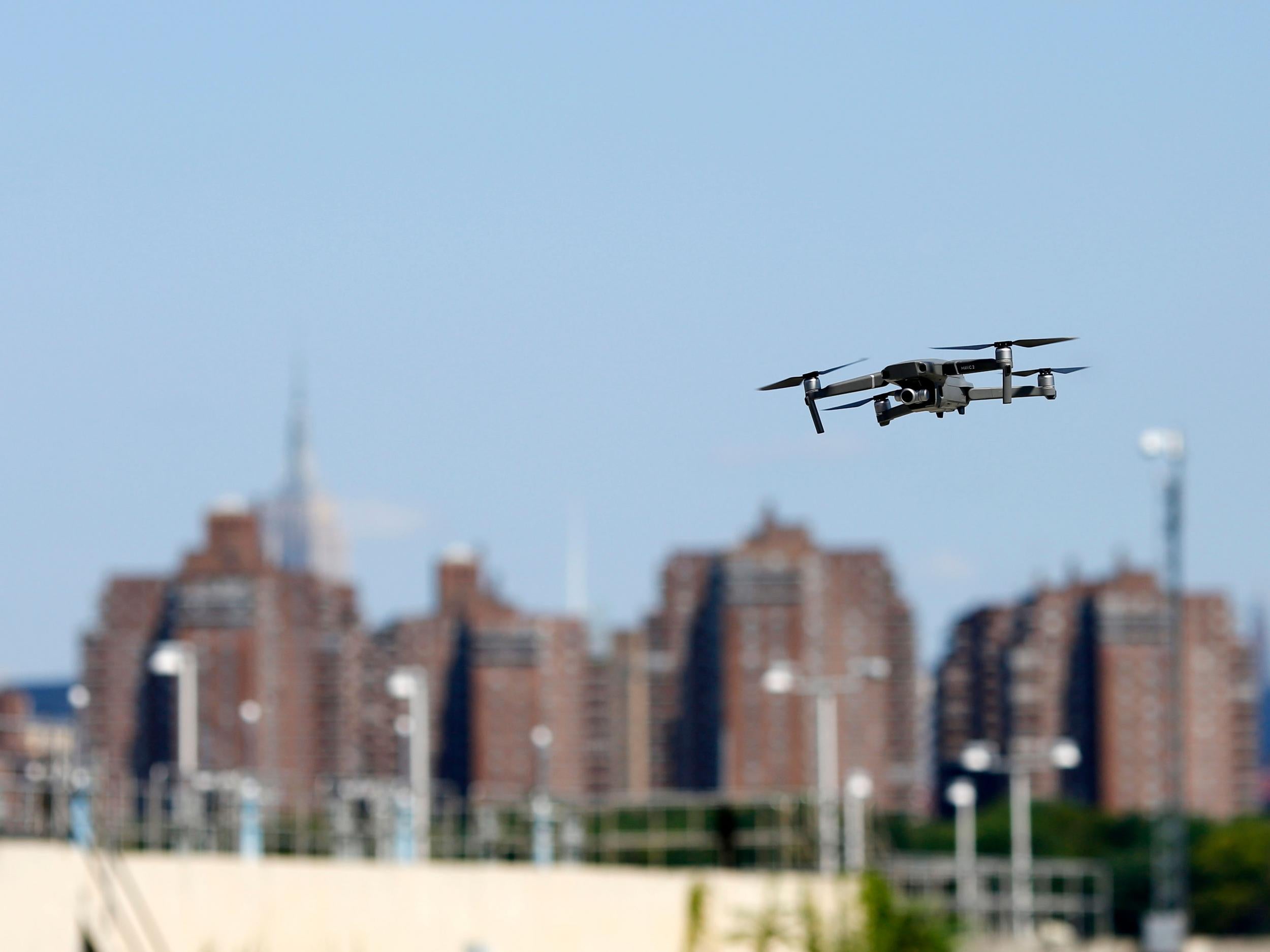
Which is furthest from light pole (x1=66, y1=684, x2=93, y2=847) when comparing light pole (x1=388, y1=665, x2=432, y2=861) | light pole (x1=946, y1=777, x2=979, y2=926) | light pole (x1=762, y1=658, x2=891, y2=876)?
light pole (x1=946, y1=777, x2=979, y2=926)

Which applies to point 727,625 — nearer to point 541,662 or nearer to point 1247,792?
point 541,662

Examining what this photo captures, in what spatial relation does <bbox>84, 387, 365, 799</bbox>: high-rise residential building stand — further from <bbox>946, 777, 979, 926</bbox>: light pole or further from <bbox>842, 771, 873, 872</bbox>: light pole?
<bbox>842, 771, 873, 872</bbox>: light pole

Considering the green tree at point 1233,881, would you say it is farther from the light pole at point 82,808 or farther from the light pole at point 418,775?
the light pole at point 82,808

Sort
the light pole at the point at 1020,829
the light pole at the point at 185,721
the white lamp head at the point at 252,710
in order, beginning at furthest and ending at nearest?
the white lamp head at the point at 252,710
the light pole at the point at 1020,829
the light pole at the point at 185,721

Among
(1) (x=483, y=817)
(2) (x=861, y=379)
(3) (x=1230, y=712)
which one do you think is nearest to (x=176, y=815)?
(1) (x=483, y=817)

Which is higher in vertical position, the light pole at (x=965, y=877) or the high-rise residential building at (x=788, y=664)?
the high-rise residential building at (x=788, y=664)

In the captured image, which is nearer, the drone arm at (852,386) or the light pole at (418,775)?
the drone arm at (852,386)

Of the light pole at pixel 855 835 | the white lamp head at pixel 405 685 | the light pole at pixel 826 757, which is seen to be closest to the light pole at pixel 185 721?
the white lamp head at pixel 405 685
